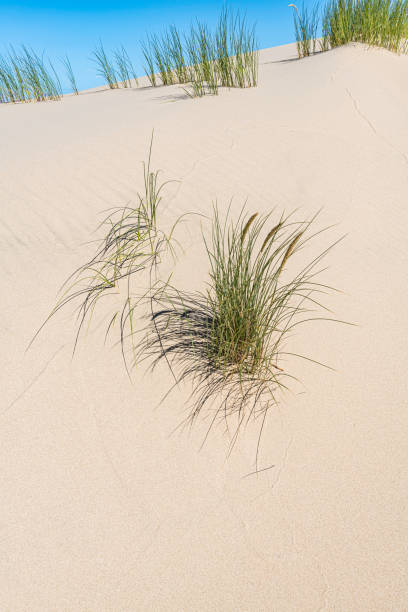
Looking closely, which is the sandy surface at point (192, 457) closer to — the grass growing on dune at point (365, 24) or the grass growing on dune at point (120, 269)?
the grass growing on dune at point (120, 269)

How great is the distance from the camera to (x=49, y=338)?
1.70 metres

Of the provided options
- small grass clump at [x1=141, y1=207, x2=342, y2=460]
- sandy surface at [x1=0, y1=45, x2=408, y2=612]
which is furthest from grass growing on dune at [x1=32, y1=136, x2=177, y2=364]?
small grass clump at [x1=141, y1=207, x2=342, y2=460]

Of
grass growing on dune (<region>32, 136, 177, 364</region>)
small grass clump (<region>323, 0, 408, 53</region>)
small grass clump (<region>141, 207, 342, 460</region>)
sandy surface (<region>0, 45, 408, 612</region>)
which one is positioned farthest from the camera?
small grass clump (<region>323, 0, 408, 53</region>)

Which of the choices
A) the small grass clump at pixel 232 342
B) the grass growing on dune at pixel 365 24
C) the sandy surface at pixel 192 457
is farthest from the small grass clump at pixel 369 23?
the small grass clump at pixel 232 342

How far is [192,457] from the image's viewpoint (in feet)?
4.25

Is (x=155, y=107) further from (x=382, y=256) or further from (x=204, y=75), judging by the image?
(x=382, y=256)

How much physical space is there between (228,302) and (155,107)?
3.33 meters

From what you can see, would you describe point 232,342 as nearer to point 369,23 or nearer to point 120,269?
point 120,269

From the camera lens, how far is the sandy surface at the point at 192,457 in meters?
1.06

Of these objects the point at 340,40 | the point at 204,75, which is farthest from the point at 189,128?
the point at 340,40

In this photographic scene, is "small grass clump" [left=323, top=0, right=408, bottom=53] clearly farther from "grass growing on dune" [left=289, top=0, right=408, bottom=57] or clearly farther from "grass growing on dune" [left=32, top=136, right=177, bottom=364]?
"grass growing on dune" [left=32, top=136, right=177, bottom=364]

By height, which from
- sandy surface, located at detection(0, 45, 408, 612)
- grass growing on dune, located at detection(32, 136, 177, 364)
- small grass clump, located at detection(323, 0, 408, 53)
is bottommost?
sandy surface, located at detection(0, 45, 408, 612)

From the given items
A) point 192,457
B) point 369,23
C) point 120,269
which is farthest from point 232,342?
point 369,23

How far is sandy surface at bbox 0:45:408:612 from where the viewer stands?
1.06m
